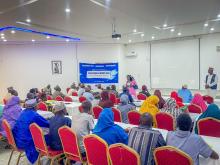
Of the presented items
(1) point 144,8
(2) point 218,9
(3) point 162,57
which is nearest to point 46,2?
(1) point 144,8

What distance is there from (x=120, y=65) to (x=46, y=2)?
9.91 m

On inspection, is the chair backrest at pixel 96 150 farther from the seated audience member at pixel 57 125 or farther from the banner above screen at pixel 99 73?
the banner above screen at pixel 99 73

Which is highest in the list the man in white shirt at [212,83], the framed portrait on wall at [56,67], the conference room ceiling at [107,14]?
the conference room ceiling at [107,14]

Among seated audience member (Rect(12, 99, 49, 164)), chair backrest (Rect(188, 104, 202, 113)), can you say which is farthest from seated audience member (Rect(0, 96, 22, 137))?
chair backrest (Rect(188, 104, 202, 113))

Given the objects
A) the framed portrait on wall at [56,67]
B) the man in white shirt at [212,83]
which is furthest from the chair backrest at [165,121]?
the framed portrait on wall at [56,67]

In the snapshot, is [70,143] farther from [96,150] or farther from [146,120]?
[146,120]

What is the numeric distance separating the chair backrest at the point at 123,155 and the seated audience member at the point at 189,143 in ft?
1.59

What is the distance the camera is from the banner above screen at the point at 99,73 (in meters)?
13.9

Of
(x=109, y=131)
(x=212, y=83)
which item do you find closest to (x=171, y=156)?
(x=109, y=131)

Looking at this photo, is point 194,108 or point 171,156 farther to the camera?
point 194,108

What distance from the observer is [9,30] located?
31.7ft

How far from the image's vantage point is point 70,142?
339 cm

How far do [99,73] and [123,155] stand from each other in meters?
11.6

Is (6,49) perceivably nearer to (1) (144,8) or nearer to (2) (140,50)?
(2) (140,50)
